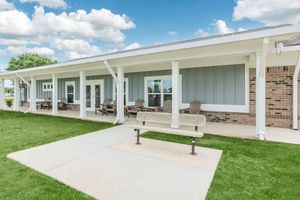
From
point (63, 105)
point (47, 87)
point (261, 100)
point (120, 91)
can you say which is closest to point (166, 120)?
point (261, 100)

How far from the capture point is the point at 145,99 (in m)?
10.1

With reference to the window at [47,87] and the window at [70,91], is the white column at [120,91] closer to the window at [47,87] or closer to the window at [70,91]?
the window at [70,91]

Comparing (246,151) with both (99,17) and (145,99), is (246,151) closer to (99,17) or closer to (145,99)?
(145,99)

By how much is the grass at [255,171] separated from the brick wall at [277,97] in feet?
8.55

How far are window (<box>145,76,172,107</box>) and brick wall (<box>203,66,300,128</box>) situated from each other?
3677 mm

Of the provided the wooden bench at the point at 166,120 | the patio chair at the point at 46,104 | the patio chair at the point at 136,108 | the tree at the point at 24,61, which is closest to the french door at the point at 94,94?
the patio chair at the point at 136,108

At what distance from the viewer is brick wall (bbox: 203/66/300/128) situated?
6.82 meters

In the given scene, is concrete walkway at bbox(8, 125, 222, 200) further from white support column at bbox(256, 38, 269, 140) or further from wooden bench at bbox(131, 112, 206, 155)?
white support column at bbox(256, 38, 269, 140)

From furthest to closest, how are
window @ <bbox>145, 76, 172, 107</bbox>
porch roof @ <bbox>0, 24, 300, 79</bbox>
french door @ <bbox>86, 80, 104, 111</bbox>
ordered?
french door @ <bbox>86, 80, 104, 111</bbox> < window @ <bbox>145, 76, 172, 107</bbox> < porch roof @ <bbox>0, 24, 300, 79</bbox>

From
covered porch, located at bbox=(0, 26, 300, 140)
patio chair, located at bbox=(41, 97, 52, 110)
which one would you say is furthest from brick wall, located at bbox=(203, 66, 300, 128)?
patio chair, located at bbox=(41, 97, 52, 110)

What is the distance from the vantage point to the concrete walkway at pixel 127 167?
267 cm

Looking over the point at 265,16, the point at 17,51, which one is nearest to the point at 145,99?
the point at 265,16

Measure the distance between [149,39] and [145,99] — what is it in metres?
11.7

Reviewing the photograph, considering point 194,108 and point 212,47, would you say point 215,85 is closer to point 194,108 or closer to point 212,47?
point 194,108
